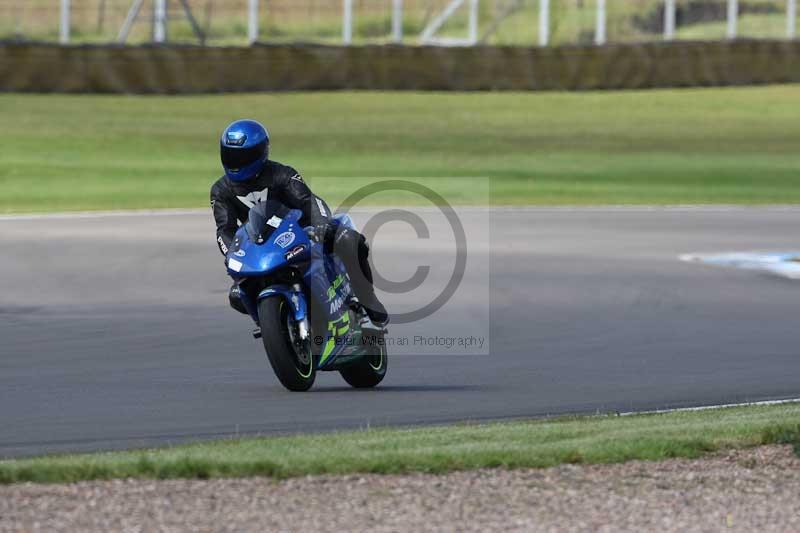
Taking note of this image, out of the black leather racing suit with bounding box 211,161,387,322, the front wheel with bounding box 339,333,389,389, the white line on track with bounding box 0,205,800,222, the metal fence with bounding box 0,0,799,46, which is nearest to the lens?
the black leather racing suit with bounding box 211,161,387,322

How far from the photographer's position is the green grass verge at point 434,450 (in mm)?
7477

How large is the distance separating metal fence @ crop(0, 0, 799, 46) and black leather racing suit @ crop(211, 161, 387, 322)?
23.9 metres

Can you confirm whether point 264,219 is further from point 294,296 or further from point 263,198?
point 294,296

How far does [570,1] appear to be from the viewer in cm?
3866

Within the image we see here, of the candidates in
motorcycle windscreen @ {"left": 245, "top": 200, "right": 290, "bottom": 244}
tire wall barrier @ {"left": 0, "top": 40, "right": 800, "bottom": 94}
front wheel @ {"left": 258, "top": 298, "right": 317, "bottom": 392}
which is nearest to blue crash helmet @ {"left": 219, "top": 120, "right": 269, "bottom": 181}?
motorcycle windscreen @ {"left": 245, "top": 200, "right": 290, "bottom": 244}

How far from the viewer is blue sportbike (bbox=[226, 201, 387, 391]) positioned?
977 cm

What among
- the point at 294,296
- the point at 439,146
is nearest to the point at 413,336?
the point at 294,296

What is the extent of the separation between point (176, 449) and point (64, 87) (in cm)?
2285

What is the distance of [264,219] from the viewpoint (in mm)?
9977

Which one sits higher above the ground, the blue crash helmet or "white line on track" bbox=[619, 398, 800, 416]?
the blue crash helmet

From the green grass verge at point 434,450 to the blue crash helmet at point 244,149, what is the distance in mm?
1922

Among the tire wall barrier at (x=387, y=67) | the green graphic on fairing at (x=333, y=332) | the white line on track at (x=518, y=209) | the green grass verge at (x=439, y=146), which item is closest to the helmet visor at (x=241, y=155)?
the green graphic on fairing at (x=333, y=332)

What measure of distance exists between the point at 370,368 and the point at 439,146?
22297 millimetres

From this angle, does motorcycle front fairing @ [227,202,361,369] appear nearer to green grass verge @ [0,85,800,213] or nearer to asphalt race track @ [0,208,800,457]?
asphalt race track @ [0,208,800,457]
